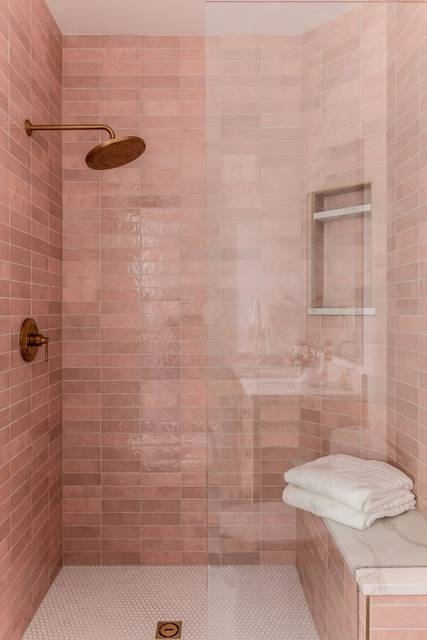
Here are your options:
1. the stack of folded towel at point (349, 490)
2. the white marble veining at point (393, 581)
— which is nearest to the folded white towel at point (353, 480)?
the stack of folded towel at point (349, 490)

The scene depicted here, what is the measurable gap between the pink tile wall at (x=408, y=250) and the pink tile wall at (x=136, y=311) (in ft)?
3.96

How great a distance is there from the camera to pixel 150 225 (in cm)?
229

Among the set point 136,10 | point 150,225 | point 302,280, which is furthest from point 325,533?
point 136,10

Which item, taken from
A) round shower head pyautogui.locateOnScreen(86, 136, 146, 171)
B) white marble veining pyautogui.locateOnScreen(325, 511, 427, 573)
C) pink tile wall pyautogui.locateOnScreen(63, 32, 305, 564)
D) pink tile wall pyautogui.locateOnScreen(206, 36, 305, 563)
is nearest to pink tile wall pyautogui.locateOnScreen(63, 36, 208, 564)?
pink tile wall pyautogui.locateOnScreen(63, 32, 305, 564)

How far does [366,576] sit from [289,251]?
77 cm

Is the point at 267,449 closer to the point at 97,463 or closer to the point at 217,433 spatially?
the point at 217,433

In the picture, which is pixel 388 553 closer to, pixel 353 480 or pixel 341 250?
pixel 353 480

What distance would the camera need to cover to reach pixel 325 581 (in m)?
1.21

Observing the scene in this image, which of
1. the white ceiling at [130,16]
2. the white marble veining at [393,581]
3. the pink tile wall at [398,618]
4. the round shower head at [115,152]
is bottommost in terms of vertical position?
the pink tile wall at [398,618]

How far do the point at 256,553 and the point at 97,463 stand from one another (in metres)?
1.25

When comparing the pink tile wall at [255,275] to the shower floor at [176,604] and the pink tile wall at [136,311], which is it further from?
the pink tile wall at [136,311]

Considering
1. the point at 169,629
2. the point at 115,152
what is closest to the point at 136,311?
the point at 115,152

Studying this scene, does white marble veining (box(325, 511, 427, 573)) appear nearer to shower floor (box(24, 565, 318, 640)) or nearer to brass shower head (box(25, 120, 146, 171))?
shower floor (box(24, 565, 318, 640))

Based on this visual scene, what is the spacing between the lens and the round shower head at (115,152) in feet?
5.69
